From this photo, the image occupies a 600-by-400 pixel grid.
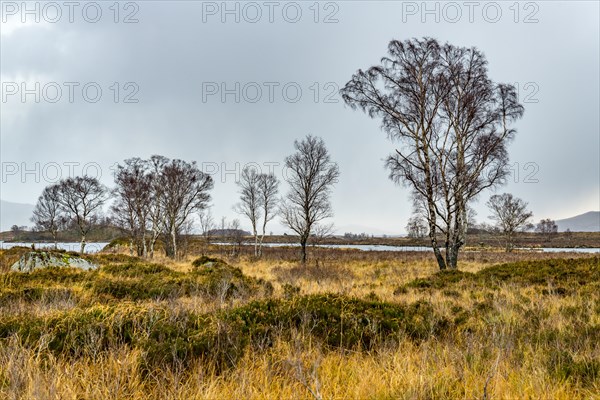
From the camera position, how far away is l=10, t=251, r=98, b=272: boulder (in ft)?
35.9

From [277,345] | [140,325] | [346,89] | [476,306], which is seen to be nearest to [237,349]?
[277,345]

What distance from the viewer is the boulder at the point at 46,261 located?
35.9ft

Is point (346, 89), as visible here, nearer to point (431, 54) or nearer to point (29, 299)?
point (431, 54)

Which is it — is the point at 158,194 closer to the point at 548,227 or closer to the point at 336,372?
the point at 336,372

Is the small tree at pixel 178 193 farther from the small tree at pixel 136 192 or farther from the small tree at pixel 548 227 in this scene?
the small tree at pixel 548 227

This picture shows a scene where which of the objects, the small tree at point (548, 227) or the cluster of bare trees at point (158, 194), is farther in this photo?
the small tree at point (548, 227)

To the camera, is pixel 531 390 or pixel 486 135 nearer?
pixel 531 390

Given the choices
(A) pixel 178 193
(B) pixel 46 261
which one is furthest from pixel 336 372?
(A) pixel 178 193

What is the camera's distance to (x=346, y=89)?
44.4ft

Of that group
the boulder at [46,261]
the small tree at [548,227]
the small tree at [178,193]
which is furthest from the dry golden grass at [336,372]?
the small tree at [548,227]

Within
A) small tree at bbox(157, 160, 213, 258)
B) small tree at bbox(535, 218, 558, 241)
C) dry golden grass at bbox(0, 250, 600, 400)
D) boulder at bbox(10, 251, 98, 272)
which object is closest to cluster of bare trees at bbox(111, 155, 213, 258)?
small tree at bbox(157, 160, 213, 258)

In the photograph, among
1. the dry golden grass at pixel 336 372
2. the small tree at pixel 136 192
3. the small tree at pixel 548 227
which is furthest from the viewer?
the small tree at pixel 548 227

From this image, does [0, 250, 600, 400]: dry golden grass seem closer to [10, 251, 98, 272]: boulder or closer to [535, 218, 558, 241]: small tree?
[10, 251, 98, 272]: boulder

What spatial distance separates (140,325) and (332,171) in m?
18.0
